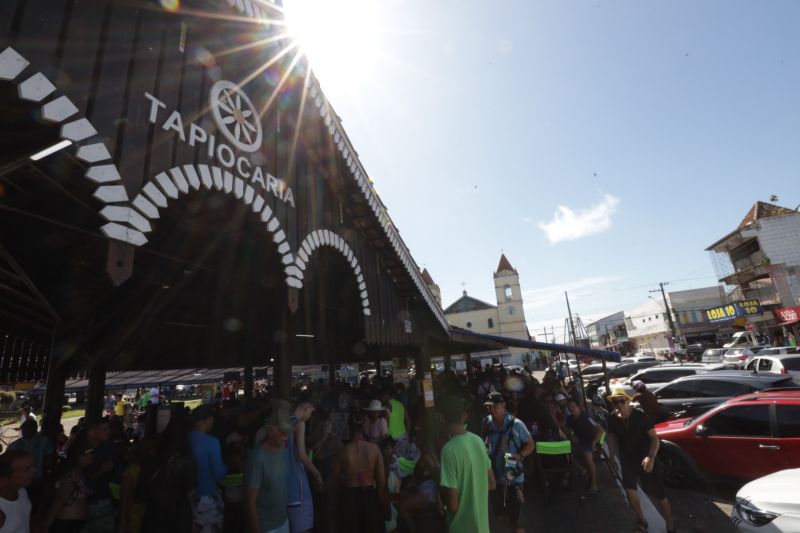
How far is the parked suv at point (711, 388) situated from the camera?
9.27 m

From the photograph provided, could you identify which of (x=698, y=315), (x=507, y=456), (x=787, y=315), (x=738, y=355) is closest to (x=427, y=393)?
(x=507, y=456)

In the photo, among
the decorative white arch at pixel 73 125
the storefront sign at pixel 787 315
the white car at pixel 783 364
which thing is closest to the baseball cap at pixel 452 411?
the decorative white arch at pixel 73 125

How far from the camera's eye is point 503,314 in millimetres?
68812

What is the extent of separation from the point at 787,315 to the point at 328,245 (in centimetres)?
3851

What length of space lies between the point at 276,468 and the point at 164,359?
13106mm

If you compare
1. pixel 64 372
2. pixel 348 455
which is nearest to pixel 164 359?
pixel 64 372

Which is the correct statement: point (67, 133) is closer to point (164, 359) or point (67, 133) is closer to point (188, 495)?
point (188, 495)

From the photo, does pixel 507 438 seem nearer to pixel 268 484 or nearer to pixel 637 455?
pixel 637 455

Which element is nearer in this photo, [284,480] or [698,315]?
[284,480]

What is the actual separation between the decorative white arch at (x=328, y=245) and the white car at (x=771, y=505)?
237 inches

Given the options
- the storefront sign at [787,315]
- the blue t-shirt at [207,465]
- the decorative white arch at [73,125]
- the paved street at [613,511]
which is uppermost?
the decorative white arch at [73,125]

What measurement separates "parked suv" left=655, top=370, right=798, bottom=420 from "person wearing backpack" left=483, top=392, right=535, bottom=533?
590cm

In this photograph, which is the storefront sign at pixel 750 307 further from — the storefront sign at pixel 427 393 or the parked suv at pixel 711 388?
the storefront sign at pixel 427 393

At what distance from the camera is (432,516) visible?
461 cm
